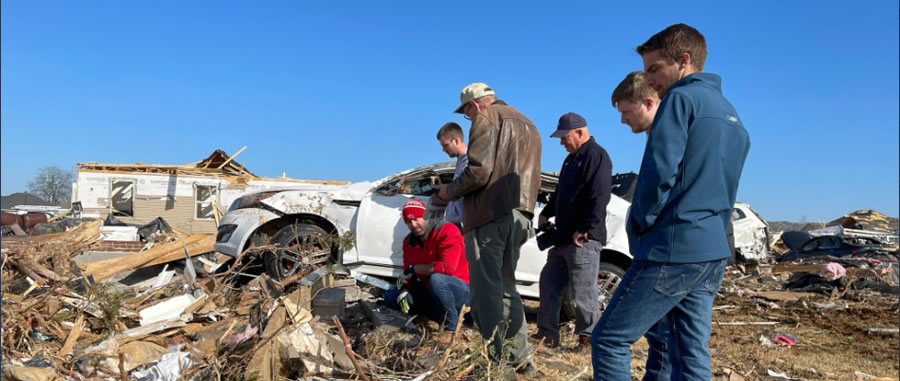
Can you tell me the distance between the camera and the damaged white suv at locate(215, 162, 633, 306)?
5.95 meters

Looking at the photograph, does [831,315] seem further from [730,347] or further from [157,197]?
[157,197]

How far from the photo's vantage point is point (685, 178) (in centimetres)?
210

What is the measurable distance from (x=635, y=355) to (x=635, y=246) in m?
2.64

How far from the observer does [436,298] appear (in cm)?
450

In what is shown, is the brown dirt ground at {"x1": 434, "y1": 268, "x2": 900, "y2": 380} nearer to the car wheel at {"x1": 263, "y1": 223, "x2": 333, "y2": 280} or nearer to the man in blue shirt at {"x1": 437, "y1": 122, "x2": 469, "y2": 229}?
the man in blue shirt at {"x1": 437, "y1": 122, "x2": 469, "y2": 229}

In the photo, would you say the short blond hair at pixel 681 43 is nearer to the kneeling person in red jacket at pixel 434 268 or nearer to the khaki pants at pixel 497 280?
the khaki pants at pixel 497 280

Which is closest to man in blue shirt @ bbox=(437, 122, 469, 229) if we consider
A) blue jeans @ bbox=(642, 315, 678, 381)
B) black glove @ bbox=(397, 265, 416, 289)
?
black glove @ bbox=(397, 265, 416, 289)

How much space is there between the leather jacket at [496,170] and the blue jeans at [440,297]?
3.38 ft

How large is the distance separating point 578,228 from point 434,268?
1162 millimetres

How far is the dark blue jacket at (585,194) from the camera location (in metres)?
4.18

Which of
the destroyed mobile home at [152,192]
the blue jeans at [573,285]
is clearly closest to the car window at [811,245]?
the blue jeans at [573,285]

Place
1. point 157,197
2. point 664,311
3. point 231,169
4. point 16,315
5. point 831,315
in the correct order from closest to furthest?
point 664,311
point 16,315
point 831,315
point 157,197
point 231,169

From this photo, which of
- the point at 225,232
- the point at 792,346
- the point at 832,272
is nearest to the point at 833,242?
the point at 832,272

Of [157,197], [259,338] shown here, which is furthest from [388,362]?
[157,197]
